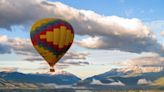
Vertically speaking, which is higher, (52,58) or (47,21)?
(47,21)

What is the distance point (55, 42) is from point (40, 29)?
560cm

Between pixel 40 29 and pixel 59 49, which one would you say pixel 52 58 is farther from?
pixel 40 29

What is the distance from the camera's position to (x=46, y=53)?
8688cm

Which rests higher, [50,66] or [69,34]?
[69,34]

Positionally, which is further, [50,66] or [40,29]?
[40,29]

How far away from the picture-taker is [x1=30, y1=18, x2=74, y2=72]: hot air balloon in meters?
86.2

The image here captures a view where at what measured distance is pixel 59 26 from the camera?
8850 centimetres

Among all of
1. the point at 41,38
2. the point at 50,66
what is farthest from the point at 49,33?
the point at 50,66

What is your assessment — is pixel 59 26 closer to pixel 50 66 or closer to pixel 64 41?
pixel 64 41

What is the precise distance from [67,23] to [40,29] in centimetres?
677

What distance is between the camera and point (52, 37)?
3435 inches

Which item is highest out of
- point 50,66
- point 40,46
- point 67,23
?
point 67,23

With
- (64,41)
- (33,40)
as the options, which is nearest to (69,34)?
(64,41)

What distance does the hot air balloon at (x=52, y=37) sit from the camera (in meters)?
86.2
